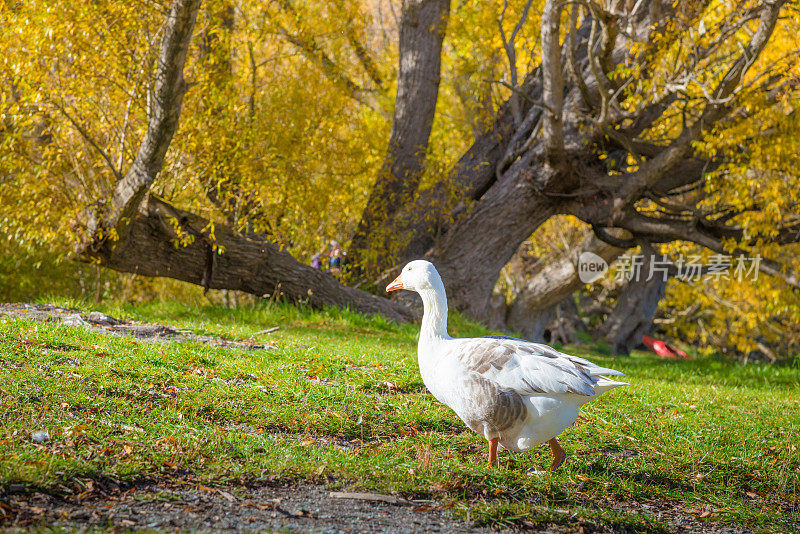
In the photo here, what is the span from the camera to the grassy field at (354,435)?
4199 millimetres

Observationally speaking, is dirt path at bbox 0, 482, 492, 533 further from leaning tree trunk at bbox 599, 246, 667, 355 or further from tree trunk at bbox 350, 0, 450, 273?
leaning tree trunk at bbox 599, 246, 667, 355

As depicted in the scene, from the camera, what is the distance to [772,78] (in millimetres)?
10797

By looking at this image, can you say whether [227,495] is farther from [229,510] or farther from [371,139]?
[371,139]

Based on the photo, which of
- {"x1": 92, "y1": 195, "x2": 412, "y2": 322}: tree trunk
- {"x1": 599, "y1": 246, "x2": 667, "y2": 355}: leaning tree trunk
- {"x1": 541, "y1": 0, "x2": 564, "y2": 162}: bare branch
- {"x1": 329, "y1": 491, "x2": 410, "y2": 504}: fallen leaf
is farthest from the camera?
{"x1": 599, "y1": 246, "x2": 667, "y2": 355}: leaning tree trunk

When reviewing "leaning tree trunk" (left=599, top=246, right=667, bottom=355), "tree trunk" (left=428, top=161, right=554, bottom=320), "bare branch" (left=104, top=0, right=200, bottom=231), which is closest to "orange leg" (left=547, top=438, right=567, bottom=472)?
"bare branch" (left=104, top=0, right=200, bottom=231)

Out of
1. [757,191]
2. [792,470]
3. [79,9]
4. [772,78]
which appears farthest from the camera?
[757,191]

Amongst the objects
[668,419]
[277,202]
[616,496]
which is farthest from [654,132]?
[616,496]

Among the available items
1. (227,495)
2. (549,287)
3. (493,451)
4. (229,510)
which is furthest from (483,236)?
(229,510)

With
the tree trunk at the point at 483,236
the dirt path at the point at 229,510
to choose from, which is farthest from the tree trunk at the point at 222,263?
the dirt path at the point at 229,510

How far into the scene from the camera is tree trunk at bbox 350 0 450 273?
13.7m

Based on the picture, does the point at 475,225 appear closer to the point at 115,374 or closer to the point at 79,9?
the point at 79,9

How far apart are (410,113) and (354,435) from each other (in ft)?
32.5

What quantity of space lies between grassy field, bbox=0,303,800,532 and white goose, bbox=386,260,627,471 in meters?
0.33

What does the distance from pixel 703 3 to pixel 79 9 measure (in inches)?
375
